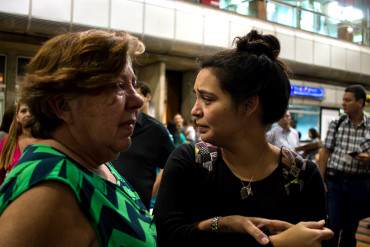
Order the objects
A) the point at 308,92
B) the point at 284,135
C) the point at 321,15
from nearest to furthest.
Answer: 1. the point at 284,135
2. the point at 308,92
3. the point at 321,15

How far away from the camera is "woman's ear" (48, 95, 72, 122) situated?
1112 mm

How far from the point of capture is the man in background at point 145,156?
9.95 ft

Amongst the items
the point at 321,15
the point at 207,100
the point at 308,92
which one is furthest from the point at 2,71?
the point at 321,15

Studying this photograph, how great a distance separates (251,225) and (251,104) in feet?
1.56

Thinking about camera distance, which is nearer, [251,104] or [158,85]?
[251,104]

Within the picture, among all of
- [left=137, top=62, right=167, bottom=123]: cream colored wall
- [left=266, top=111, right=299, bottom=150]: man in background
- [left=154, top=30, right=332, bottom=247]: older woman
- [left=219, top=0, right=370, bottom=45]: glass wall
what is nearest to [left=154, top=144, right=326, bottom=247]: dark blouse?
[left=154, top=30, right=332, bottom=247]: older woman

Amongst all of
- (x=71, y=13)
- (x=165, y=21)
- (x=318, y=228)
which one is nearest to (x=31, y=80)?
(x=318, y=228)

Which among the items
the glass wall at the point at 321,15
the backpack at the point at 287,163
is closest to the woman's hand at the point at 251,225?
the backpack at the point at 287,163

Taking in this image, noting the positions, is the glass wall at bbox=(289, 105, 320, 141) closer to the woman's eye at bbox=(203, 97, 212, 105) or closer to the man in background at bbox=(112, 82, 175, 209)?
the man in background at bbox=(112, 82, 175, 209)

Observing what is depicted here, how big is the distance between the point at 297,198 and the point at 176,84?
34.4 ft

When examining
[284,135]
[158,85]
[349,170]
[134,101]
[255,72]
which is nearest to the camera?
[134,101]

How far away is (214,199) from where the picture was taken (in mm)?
1571

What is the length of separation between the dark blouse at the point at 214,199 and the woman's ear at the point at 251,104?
235 mm

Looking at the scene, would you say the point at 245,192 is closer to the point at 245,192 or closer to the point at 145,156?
the point at 245,192
